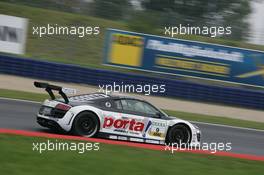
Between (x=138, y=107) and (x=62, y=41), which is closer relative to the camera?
(x=138, y=107)

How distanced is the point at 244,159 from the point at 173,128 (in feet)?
7.48

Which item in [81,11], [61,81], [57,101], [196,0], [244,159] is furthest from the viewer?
[196,0]

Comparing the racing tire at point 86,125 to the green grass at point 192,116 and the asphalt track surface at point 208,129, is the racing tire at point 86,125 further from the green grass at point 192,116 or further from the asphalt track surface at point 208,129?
the green grass at point 192,116

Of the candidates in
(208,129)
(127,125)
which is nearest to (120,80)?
(208,129)

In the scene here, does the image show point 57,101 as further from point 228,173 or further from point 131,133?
point 228,173

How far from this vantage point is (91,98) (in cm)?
1263

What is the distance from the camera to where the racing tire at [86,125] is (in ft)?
39.7

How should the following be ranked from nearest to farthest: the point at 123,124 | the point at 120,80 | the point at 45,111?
the point at 45,111
the point at 123,124
the point at 120,80

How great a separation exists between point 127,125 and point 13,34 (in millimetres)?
13582

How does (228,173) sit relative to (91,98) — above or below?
below

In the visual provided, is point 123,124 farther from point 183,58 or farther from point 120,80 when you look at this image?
point 183,58

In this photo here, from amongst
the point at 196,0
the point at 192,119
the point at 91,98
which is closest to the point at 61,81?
the point at 192,119

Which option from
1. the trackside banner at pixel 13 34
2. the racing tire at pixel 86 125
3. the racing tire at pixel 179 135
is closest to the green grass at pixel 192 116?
the trackside banner at pixel 13 34

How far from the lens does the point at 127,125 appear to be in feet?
41.5
